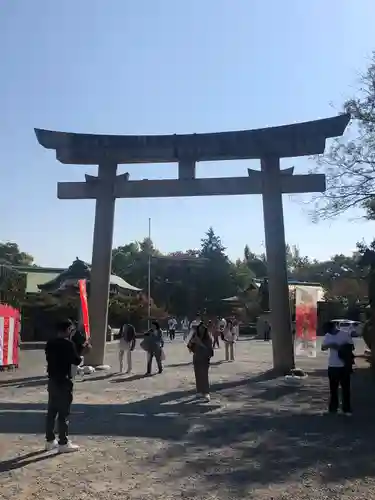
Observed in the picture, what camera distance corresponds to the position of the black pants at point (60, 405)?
7660 millimetres

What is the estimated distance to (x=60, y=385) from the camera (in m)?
7.69

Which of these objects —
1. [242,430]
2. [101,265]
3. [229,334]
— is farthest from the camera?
[229,334]

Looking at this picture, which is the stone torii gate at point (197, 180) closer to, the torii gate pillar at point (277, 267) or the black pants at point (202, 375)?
the torii gate pillar at point (277, 267)

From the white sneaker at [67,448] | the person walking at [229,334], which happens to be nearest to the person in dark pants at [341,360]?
the white sneaker at [67,448]

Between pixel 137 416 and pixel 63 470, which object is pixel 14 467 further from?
pixel 137 416

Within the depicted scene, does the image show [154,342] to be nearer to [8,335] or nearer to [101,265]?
[101,265]

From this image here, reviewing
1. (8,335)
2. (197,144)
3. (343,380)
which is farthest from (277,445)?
(8,335)

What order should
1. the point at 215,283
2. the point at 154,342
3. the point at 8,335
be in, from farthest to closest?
the point at 215,283 → the point at 8,335 → the point at 154,342

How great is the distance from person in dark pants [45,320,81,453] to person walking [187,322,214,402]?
16.1 ft

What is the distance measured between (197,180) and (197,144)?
3.61 ft

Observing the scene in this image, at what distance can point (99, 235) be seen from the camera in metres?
Answer: 18.7

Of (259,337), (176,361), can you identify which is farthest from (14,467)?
(259,337)

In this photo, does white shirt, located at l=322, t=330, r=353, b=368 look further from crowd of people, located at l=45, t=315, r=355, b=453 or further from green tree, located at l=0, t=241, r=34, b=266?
green tree, located at l=0, t=241, r=34, b=266

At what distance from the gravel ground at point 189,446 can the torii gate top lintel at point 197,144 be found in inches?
285
